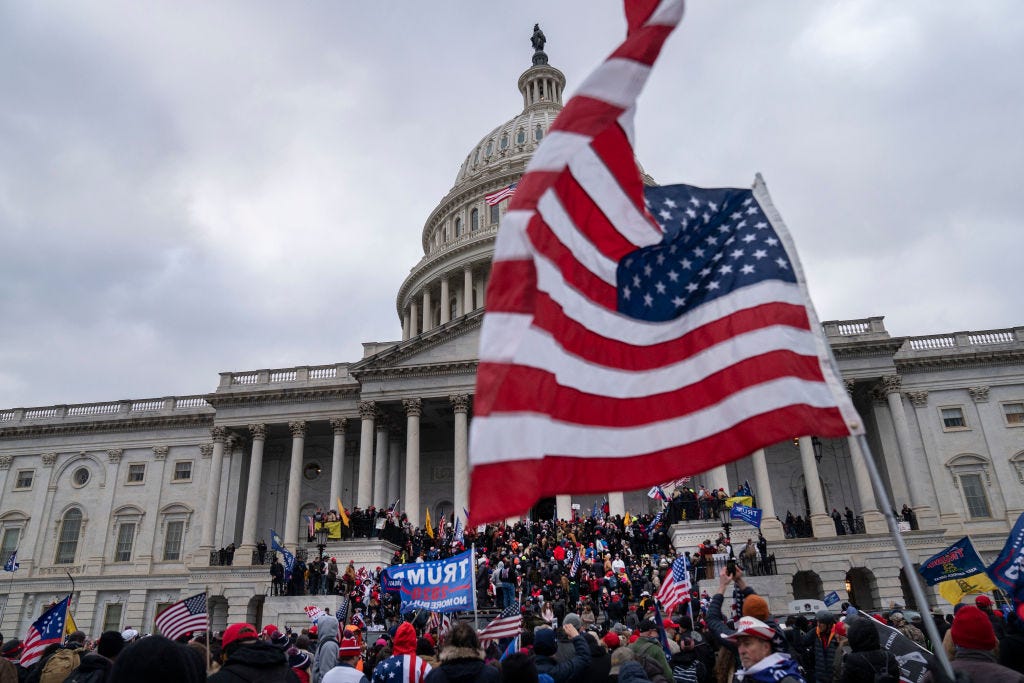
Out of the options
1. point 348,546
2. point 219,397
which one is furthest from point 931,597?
point 219,397

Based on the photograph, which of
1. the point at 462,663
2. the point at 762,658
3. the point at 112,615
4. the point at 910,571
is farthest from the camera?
the point at 112,615

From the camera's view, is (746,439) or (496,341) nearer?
(496,341)

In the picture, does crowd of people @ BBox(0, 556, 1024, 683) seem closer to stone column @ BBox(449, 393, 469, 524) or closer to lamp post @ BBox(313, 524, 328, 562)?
lamp post @ BBox(313, 524, 328, 562)

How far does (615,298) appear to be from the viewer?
6.17 meters

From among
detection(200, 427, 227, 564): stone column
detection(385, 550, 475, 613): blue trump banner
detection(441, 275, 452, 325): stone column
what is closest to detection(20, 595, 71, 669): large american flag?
detection(385, 550, 475, 613): blue trump banner

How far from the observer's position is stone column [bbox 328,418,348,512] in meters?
43.2

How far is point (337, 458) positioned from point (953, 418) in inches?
1412

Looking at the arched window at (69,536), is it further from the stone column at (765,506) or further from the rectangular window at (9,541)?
the stone column at (765,506)

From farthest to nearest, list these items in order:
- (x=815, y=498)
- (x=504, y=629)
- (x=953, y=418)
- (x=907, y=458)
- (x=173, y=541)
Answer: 1. (x=173, y=541)
2. (x=953, y=418)
3. (x=907, y=458)
4. (x=815, y=498)
5. (x=504, y=629)

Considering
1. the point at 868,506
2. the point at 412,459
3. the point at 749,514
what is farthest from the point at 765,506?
the point at 412,459

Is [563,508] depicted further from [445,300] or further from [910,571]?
[910,571]

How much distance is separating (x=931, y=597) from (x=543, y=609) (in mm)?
23733

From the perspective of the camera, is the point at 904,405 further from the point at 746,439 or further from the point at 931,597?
the point at 746,439

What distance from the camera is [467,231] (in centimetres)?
7250
